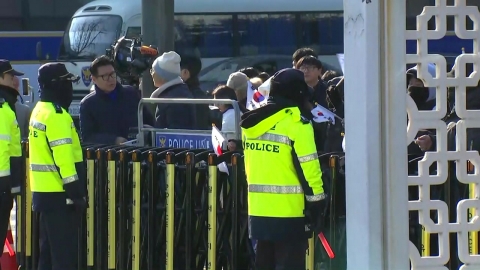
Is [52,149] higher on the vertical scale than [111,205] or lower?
higher

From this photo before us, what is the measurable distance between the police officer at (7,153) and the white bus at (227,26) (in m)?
14.5

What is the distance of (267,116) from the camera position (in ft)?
20.9

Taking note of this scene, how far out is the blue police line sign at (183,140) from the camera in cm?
844

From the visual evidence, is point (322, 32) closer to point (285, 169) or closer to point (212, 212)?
point (212, 212)

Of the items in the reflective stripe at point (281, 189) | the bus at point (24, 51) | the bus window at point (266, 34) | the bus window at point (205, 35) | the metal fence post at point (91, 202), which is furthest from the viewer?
the bus at point (24, 51)

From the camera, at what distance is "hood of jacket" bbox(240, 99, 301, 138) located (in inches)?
251

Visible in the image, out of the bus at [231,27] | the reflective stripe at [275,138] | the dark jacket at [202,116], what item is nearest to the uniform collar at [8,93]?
the dark jacket at [202,116]

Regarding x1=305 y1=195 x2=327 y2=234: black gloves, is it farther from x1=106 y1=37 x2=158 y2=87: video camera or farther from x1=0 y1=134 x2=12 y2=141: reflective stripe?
x1=106 y1=37 x2=158 y2=87: video camera

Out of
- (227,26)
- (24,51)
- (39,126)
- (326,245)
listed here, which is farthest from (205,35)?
(326,245)

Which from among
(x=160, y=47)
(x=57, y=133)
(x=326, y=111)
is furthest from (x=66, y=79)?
(x=160, y=47)

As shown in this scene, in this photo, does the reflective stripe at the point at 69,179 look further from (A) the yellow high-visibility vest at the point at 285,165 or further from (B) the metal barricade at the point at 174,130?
(A) the yellow high-visibility vest at the point at 285,165

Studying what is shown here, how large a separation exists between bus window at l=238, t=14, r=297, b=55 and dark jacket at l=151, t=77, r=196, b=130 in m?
14.1

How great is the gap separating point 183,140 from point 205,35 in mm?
14970

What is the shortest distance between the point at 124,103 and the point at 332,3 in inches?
592
